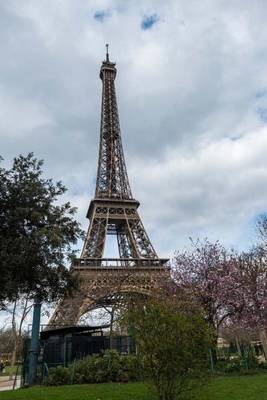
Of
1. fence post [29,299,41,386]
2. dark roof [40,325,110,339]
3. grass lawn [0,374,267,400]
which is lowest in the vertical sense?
grass lawn [0,374,267,400]

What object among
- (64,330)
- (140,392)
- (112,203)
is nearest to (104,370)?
(140,392)

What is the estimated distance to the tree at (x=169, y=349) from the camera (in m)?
9.80

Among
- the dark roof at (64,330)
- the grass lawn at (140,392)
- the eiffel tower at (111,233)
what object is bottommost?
the grass lawn at (140,392)

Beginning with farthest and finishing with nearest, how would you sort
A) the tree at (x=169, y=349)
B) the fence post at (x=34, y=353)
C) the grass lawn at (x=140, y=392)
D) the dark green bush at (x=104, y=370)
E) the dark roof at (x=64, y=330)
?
1. the dark roof at (x=64, y=330)
2. the fence post at (x=34, y=353)
3. the dark green bush at (x=104, y=370)
4. the grass lawn at (x=140, y=392)
5. the tree at (x=169, y=349)

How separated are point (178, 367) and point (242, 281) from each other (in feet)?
62.5

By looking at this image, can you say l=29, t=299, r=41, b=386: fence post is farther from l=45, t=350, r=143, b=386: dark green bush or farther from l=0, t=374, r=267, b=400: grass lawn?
l=0, t=374, r=267, b=400: grass lawn

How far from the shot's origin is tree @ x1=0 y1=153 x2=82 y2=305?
1272 centimetres

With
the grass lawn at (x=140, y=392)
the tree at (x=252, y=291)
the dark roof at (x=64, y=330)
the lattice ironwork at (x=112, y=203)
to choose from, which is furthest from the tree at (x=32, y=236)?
the lattice ironwork at (x=112, y=203)

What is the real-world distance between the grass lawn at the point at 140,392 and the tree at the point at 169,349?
1794 millimetres

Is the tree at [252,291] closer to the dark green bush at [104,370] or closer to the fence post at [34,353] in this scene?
the dark green bush at [104,370]

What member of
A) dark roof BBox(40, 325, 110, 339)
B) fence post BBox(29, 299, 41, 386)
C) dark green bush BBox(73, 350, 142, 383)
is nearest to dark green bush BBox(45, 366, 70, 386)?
dark green bush BBox(73, 350, 142, 383)

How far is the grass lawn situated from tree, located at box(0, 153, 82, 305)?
11.4 feet

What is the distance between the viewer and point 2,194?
13.6 meters

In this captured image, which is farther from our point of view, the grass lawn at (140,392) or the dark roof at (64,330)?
the dark roof at (64,330)
